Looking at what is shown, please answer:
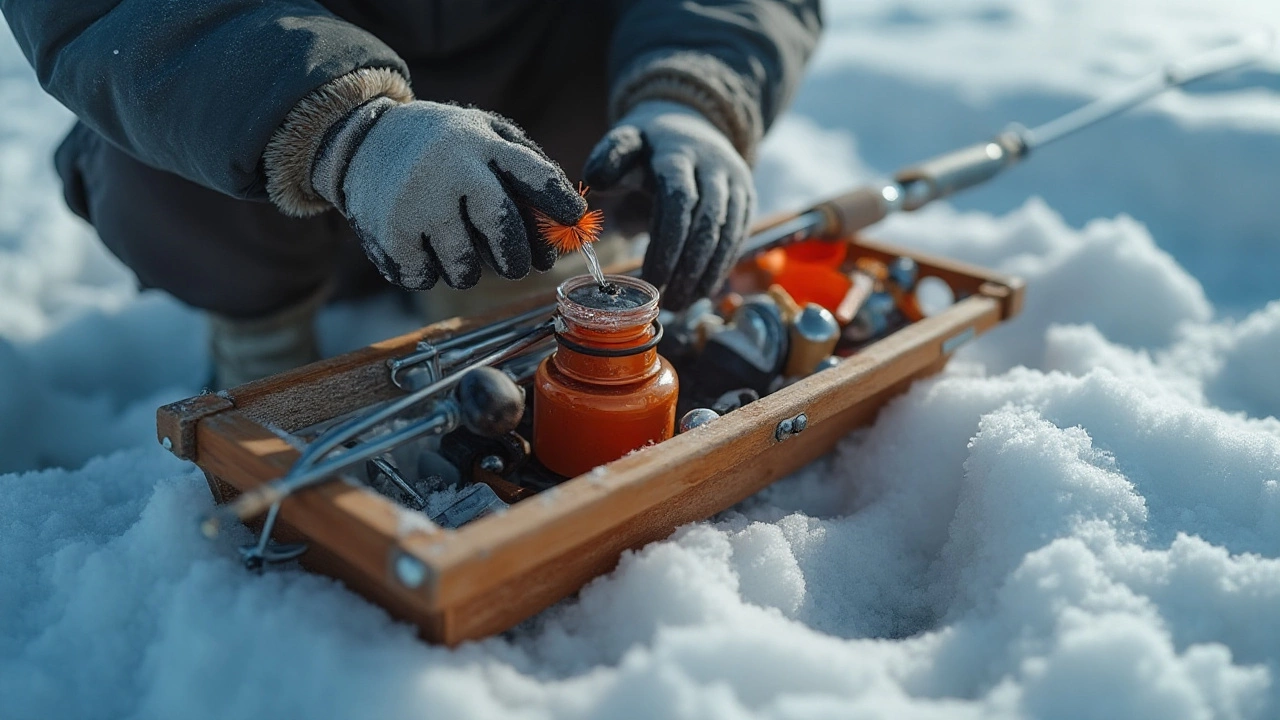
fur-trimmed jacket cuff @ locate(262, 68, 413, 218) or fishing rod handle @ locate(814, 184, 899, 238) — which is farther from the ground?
fur-trimmed jacket cuff @ locate(262, 68, 413, 218)

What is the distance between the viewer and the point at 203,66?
101 cm

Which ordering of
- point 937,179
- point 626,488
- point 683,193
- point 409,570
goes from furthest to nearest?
point 937,179 < point 683,193 < point 626,488 < point 409,570

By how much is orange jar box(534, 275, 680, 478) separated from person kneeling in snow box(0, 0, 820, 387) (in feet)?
0.28

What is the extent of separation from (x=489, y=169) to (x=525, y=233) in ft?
0.22

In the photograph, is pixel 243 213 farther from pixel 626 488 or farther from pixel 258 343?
pixel 626 488

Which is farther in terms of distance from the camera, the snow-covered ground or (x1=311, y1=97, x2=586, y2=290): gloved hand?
(x1=311, y1=97, x2=586, y2=290): gloved hand

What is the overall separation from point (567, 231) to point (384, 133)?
20 centimetres

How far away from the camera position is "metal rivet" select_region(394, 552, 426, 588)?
2.24 feet

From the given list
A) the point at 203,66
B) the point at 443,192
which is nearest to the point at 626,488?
the point at 443,192

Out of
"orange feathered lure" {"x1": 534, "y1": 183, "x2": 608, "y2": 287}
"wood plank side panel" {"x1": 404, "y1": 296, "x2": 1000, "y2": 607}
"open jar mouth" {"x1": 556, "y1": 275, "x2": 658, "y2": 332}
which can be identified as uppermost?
"orange feathered lure" {"x1": 534, "y1": 183, "x2": 608, "y2": 287}

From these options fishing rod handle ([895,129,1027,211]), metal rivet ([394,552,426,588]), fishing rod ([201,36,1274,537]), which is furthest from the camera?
fishing rod handle ([895,129,1027,211])

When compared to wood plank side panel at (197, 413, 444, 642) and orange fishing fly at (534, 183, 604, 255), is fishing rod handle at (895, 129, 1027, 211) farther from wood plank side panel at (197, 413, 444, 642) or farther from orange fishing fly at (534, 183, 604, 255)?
wood plank side panel at (197, 413, 444, 642)

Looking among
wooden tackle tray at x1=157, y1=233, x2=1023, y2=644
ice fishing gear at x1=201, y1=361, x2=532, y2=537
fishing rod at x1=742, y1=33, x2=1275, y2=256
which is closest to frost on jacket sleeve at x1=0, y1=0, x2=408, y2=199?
wooden tackle tray at x1=157, y1=233, x2=1023, y2=644

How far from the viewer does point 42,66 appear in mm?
1135
